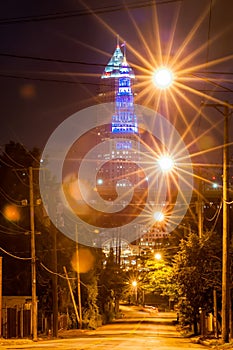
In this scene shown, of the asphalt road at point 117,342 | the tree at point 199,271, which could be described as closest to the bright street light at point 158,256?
the asphalt road at point 117,342

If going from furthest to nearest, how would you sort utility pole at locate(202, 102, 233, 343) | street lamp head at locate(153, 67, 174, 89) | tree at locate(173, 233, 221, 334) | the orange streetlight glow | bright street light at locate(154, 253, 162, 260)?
bright street light at locate(154, 253, 162, 260)
the orange streetlight glow
tree at locate(173, 233, 221, 334)
utility pole at locate(202, 102, 233, 343)
street lamp head at locate(153, 67, 174, 89)

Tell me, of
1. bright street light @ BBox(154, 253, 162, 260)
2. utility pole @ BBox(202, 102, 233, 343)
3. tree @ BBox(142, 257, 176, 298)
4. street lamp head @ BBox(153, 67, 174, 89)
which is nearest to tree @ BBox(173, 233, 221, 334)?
utility pole @ BBox(202, 102, 233, 343)

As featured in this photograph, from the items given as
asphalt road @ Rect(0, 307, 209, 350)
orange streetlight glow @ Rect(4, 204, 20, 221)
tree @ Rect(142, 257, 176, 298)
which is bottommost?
asphalt road @ Rect(0, 307, 209, 350)

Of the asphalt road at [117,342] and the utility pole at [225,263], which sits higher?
the utility pole at [225,263]

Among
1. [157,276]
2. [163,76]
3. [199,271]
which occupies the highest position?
[163,76]

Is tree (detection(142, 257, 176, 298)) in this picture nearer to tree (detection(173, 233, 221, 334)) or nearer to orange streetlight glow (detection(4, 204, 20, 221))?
orange streetlight glow (detection(4, 204, 20, 221))

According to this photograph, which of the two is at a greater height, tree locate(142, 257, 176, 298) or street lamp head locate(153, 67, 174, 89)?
street lamp head locate(153, 67, 174, 89)

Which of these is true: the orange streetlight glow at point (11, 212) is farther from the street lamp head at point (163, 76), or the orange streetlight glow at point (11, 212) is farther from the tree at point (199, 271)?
the street lamp head at point (163, 76)

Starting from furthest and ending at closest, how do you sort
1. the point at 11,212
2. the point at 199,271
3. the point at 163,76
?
the point at 11,212
the point at 199,271
the point at 163,76

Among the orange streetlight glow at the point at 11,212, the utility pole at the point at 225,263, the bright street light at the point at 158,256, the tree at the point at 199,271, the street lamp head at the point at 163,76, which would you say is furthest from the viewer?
the bright street light at the point at 158,256

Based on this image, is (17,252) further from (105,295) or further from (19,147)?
(105,295)

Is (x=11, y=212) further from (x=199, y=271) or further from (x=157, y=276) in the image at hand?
(x=199, y=271)

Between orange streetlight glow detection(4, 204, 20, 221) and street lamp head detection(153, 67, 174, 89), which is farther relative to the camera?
orange streetlight glow detection(4, 204, 20, 221)

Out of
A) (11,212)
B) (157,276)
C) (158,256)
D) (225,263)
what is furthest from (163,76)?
(158,256)
